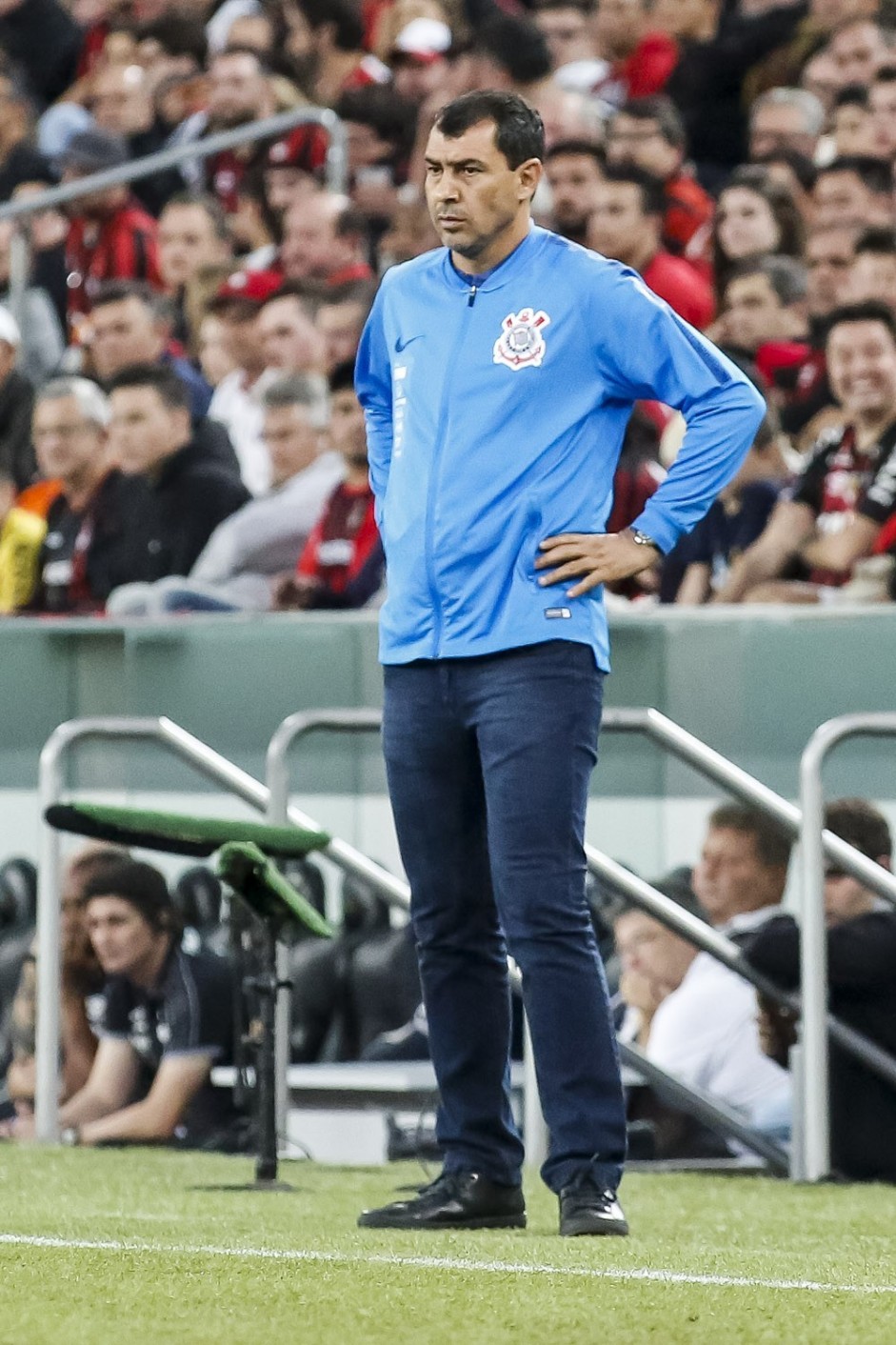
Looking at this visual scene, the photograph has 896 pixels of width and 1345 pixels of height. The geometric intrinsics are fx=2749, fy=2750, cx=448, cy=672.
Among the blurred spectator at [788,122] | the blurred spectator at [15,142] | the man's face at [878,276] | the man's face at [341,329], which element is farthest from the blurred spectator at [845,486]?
the blurred spectator at [15,142]

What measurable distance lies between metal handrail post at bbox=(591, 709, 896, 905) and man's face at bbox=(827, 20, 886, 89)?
519cm

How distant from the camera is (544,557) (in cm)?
456

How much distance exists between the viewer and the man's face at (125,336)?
37.5 ft

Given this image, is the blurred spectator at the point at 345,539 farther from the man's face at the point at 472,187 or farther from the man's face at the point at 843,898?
the man's face at the point at 472,187

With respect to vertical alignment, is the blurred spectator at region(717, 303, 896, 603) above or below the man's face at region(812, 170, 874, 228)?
below

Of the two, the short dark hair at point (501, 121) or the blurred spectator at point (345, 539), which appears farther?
the blurred spectator at point (345, 539)

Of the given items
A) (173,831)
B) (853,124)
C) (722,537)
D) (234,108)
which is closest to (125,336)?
(234,108)

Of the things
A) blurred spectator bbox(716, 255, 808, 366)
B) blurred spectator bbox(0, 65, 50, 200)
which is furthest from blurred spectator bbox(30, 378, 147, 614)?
blurred spectator bbox(0, 65, 50, 200)

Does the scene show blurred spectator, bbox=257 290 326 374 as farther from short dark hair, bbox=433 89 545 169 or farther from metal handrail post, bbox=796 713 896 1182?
short dark hair, bbox=433 89 545 169

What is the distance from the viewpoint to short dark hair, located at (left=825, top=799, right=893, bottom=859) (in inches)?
249

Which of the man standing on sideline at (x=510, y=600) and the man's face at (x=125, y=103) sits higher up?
the man's face at (x=125, y=103)

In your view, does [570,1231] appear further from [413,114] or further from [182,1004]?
[413,114]

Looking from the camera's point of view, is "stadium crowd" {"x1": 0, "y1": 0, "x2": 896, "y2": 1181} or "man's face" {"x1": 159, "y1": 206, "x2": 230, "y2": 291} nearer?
"stadium crowd" {"x1": 0, "y1": 0, "x2": 896, "y2": 1181}

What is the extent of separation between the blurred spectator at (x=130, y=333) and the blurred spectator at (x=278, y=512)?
4.66ft
